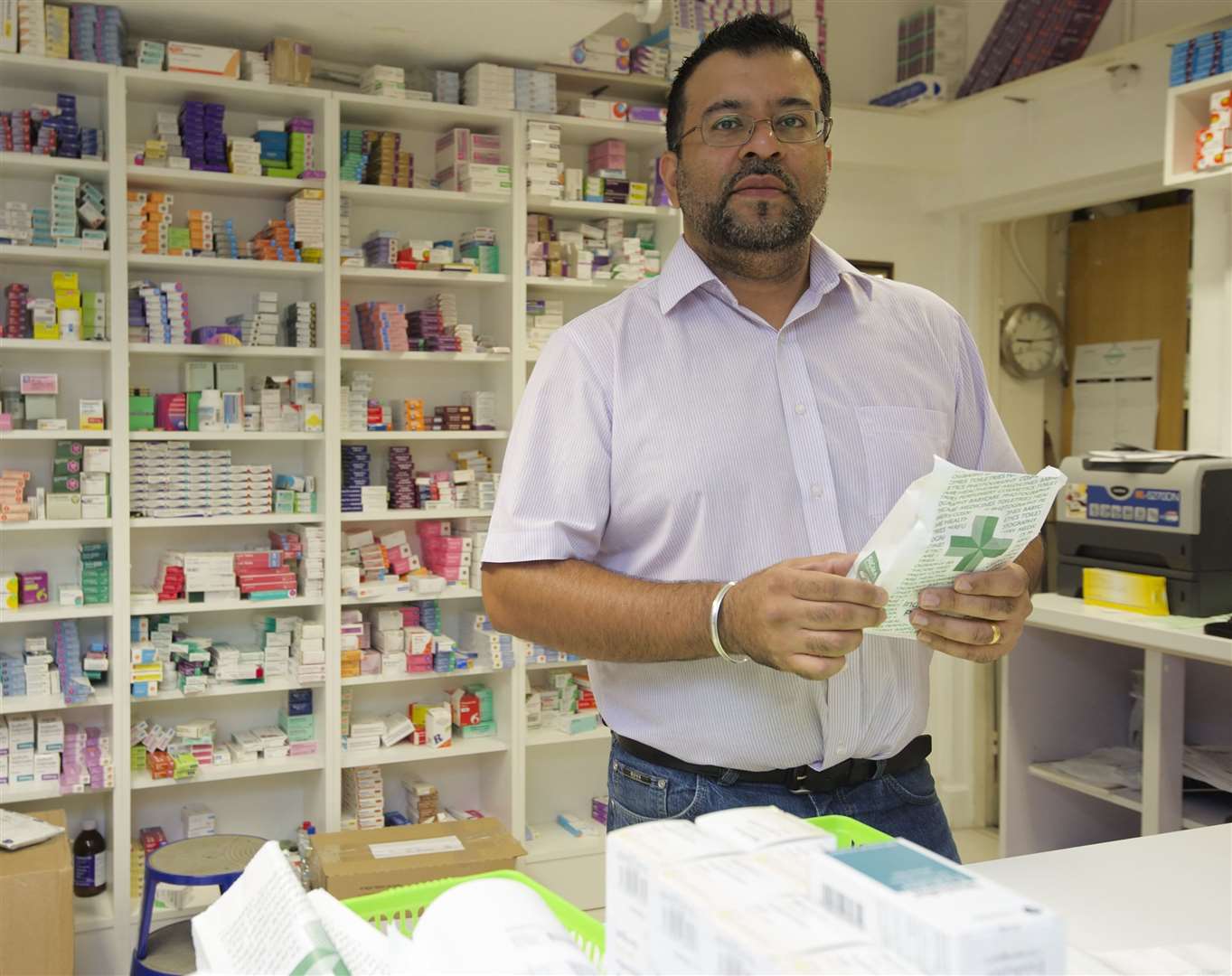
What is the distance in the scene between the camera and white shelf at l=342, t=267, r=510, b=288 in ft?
14.1

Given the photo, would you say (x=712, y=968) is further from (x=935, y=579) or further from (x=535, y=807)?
(x=535, y=807)

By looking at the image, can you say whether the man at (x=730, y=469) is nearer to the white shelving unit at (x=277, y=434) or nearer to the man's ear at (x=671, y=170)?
the man's ear at (x=671, y=170)

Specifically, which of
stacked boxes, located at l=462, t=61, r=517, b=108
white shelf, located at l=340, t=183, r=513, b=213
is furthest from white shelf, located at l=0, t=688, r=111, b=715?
stacked boxes, located at l=462, t=61, r=517, b=108

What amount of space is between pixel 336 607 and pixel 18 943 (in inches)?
56.1

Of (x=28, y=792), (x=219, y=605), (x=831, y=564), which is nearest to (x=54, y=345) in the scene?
(x=219, y=605)

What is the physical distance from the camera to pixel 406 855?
382cm

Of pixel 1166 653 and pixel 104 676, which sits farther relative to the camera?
pixel 104 676

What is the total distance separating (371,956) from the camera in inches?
35.5

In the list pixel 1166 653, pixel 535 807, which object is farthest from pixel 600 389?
pixel 535 807

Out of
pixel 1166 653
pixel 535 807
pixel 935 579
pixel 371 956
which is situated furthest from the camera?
pixel 535 807

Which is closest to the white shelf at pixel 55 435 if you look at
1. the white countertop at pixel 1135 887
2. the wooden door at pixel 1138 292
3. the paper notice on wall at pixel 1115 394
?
the white countertop at pixel 1135 887

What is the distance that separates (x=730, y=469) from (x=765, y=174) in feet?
1.43

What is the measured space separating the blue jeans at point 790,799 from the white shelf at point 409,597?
8.66ft

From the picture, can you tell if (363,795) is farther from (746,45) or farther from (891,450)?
(746,45)
